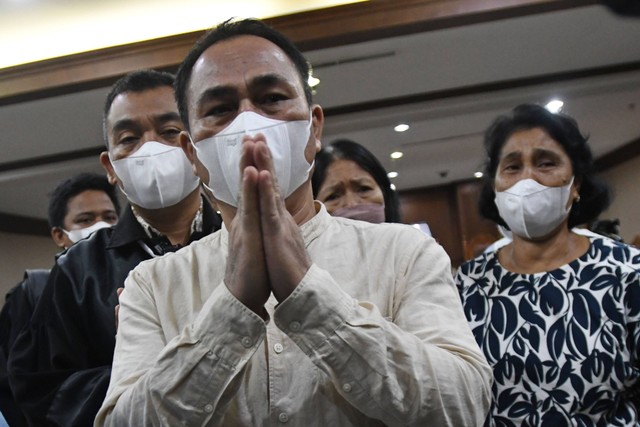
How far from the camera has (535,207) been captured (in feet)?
5.40

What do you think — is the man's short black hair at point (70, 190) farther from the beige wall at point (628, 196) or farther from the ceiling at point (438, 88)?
the beige wall at point (628, 196)

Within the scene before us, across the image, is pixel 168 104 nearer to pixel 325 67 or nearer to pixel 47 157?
pixel 325 67

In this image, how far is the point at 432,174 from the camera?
7.94 m

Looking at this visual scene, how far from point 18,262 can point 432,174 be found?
546cm

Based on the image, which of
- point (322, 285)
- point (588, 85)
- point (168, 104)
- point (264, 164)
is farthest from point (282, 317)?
point (588, 85)

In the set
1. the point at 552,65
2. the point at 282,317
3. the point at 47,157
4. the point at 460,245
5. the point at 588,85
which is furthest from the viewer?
the point at 460,245

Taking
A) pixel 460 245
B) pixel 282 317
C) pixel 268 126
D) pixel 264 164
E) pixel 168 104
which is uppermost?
pixel 460 245

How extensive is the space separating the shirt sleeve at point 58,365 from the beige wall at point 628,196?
24.5 feet

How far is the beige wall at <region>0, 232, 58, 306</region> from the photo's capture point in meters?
7.68

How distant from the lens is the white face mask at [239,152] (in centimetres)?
87

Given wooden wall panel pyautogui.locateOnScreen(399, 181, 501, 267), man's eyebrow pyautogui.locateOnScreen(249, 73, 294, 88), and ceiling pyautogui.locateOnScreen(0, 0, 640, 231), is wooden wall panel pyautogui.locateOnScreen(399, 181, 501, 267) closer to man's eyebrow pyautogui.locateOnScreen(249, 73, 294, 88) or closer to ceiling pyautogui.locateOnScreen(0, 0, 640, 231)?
ceiling pyautogui.locateOnScreen(0, 0, 640, 231)

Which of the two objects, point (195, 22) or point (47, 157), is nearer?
point (195, 22)

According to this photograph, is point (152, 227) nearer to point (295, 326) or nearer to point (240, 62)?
point (240, 62)

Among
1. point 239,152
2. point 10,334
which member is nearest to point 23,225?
point 10,334
